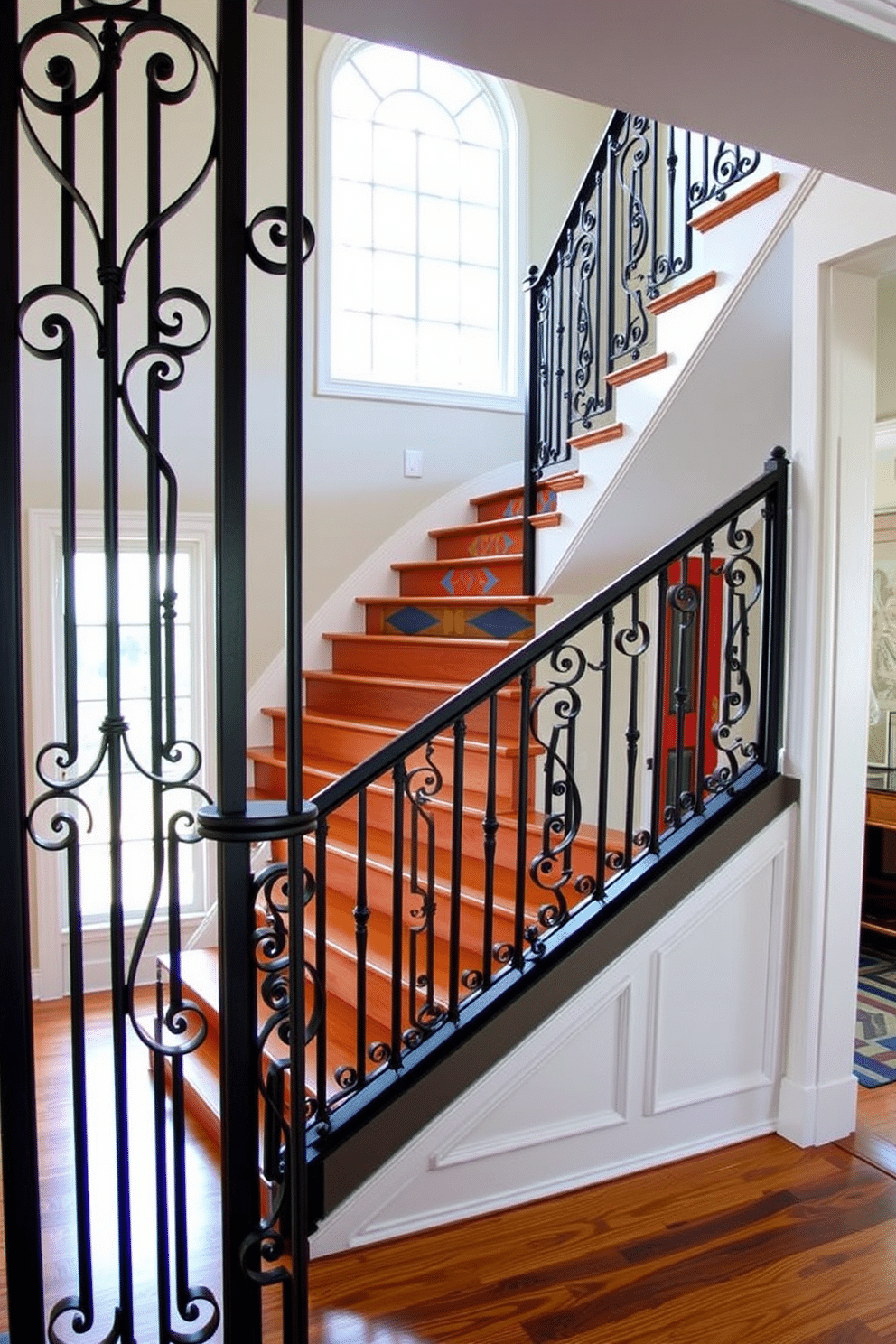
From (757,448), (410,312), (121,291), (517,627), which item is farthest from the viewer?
(410,312)

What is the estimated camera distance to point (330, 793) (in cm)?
232

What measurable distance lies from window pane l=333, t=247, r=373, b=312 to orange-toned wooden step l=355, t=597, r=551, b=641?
148cm

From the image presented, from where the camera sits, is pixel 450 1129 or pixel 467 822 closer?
pixel 450 1129

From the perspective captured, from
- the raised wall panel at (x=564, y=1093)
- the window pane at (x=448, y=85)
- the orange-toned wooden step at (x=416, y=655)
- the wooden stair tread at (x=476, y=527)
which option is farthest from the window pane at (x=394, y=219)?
the raised wall panel at (x=564, y=1093)

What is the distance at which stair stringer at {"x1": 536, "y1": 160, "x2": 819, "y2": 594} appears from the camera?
2932 millimetres

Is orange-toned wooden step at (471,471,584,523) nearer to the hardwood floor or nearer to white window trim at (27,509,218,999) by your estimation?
white window trim at (27,509,218,999)

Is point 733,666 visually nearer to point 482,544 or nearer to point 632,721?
point 632,721

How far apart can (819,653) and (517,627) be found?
1345mm

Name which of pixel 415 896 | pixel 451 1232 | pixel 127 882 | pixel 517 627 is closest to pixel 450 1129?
pixel 451 1232

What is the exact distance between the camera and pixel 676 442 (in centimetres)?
341

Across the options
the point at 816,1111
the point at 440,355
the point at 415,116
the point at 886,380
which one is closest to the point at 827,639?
the point at 816,1111

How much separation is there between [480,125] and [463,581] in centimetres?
249

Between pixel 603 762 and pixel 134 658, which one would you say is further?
pixel 134 658

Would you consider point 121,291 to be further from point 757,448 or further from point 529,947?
point 757,448
